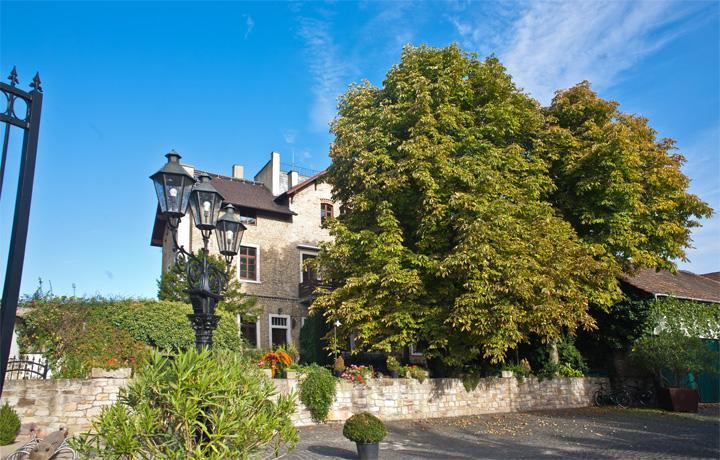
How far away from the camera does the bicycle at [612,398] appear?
19.8 m

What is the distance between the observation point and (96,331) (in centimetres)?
1448

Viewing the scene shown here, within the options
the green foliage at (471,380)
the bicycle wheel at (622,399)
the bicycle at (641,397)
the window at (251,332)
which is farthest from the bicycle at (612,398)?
the window at (251,332)

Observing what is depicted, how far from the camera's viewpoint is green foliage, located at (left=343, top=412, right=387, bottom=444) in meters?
9.56

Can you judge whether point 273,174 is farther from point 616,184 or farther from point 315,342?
point 616,184

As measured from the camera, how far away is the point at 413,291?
15.4 meters

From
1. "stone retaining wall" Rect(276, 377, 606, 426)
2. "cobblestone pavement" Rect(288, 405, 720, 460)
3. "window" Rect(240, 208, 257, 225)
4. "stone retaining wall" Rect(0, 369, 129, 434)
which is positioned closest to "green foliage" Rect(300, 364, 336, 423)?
"stone retaining wall" Rect(276, 377, 606, 426)

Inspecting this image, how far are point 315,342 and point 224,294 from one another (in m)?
5.20

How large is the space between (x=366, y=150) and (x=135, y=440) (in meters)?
13.9

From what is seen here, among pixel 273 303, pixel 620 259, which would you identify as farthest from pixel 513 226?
pixel 273 303

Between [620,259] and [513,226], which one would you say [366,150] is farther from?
[620,259]

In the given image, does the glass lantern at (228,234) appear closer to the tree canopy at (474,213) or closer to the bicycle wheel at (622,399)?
the tree canopy at (474,213)

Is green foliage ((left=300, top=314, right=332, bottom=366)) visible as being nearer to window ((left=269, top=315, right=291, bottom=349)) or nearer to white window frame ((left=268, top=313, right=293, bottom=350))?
white window frame ((left=268, top=313, right=293, bottom=350))

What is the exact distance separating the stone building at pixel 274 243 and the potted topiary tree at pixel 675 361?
14805 millimetres

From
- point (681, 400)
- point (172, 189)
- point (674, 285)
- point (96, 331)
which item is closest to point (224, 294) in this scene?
point (96, 331)
